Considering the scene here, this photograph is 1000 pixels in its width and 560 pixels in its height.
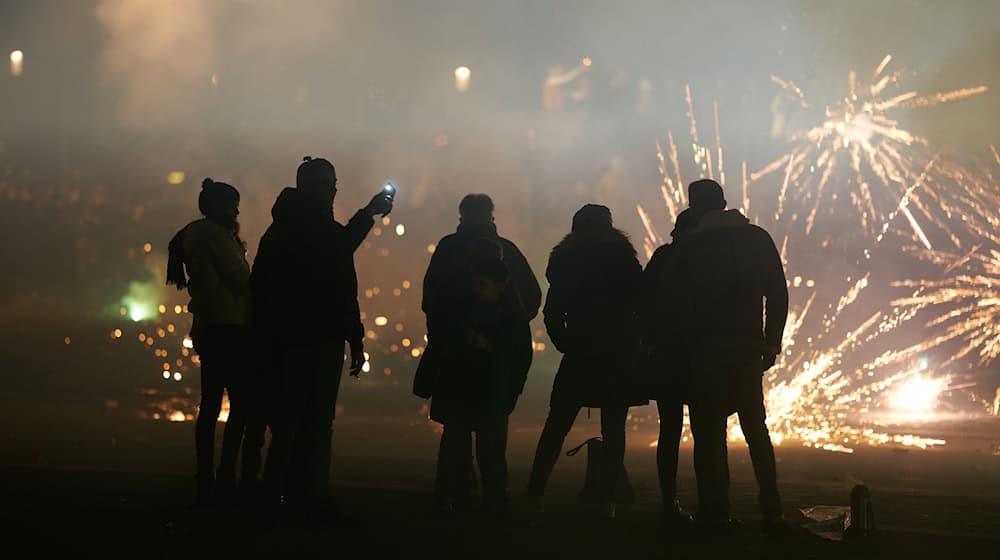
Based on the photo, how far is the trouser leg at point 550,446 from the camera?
9320 mm

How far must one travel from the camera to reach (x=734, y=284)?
8109mm

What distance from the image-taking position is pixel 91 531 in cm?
729

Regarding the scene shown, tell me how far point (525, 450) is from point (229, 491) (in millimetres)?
12789

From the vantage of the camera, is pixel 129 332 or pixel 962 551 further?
pixel 129 332

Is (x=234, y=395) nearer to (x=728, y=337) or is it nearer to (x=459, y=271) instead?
(x=459, y=271)

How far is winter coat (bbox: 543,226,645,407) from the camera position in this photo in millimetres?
9453

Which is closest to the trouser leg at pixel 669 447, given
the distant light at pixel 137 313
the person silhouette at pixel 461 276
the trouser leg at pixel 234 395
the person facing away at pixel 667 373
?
the person facing away at pixel 667 373

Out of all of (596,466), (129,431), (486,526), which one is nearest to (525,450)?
(129,431)

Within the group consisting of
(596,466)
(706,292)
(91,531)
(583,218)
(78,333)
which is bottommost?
(91,531)

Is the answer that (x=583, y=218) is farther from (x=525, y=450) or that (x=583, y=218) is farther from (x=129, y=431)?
(x=129, y=431)

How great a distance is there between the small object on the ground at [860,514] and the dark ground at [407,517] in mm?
95

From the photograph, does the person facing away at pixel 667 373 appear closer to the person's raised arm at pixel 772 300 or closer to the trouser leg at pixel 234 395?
the person's raised arm at pixel 772 300

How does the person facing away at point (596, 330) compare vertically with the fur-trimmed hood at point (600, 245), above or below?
below

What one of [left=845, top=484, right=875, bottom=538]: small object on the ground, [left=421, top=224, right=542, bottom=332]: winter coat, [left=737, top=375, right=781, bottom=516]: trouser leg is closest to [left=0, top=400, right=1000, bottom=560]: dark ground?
[left=845, top=484, right=875, bottom=538]: small object on the ground
